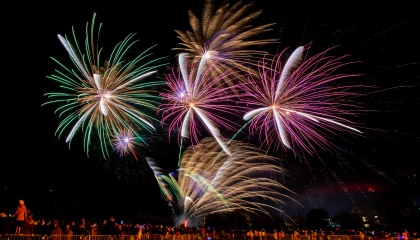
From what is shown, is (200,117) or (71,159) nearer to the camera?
(200,117)

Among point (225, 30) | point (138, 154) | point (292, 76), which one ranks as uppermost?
point (225, 30)

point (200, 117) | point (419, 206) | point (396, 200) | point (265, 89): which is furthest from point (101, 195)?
point (396, 200)

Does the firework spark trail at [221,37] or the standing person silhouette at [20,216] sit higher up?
the firework spark trail at [221,37]

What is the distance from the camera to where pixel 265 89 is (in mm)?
18609

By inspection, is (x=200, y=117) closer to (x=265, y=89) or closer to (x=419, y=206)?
(x=265, y=89)

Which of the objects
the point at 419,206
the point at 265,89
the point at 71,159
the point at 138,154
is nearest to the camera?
the point at 265,89

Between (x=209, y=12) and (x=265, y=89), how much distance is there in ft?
15.6

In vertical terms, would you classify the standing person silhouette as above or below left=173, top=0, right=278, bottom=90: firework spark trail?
below

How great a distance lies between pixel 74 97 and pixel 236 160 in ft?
37.3

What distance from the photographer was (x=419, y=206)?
184ft

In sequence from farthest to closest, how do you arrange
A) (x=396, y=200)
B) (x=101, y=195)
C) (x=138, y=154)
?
(x=396, y=200), (x=101, y=195), (x=138, y=154)

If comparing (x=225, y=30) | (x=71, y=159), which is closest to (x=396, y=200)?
(x=71, y=159)

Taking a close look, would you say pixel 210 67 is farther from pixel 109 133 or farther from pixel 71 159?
pixel 71 159

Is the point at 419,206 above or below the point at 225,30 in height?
below
